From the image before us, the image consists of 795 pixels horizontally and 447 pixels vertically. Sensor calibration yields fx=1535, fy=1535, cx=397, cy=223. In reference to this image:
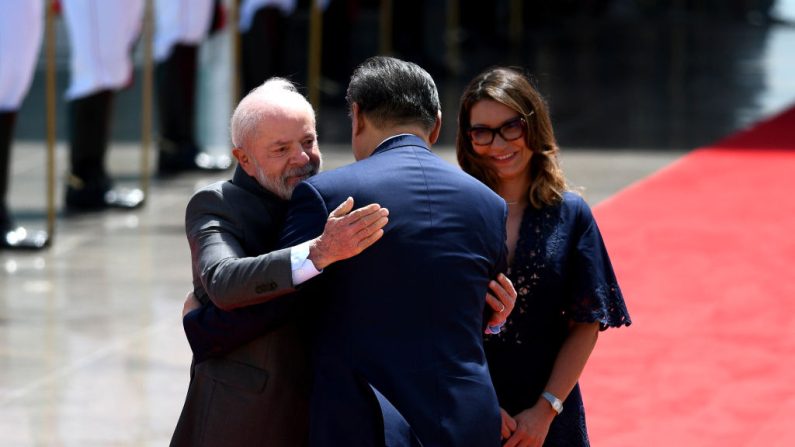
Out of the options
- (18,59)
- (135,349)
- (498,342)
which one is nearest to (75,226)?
(18,59)

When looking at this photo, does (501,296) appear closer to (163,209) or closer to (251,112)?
(251,112)

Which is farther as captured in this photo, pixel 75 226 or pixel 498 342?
pixel 75 226

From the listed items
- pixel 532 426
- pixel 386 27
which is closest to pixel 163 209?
pixel 386 27

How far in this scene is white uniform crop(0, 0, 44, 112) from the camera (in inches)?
268

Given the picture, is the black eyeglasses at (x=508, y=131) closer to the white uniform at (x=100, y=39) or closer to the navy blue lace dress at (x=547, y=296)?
the navy blue lace dress at (x=547, y=296)

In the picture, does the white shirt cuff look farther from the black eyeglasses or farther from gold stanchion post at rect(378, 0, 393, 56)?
gold stanchion post at rect(378, 0, 393, 56)

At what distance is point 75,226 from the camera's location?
7555 millimetres

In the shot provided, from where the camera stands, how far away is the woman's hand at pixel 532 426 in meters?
3.08

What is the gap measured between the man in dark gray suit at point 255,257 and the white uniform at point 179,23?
600cm

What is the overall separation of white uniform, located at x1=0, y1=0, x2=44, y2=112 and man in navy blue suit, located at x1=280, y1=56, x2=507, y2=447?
4.44 meters

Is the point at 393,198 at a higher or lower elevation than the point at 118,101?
higher

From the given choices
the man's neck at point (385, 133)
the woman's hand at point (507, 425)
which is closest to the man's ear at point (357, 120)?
the man's neck at point (385, 133)

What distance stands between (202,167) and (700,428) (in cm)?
470

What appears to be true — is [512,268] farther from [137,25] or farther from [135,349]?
[137,25]
